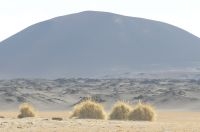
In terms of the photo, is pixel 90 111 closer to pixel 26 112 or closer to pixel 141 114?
pixel 141 114

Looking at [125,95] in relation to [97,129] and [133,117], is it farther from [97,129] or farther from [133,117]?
[97,129]

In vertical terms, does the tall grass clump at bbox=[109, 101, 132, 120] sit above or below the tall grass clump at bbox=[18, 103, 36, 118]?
below

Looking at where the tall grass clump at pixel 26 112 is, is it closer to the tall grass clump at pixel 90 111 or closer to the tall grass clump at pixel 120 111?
the tall grass clump at pixel 90 111

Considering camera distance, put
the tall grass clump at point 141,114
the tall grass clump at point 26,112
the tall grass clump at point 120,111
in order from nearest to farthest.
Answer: the tall grass clump at point 141,114 < the tall grass clump at point 120,111 < the tall grass clump at point 26,112

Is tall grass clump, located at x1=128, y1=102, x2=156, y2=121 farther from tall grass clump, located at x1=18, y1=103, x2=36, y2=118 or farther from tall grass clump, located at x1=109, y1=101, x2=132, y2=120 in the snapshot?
tall grass clump, located at x1=18, y1=103, x2=36, y2=118

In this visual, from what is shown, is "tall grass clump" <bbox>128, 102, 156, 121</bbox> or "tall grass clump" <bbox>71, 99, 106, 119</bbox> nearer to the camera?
"tall grass clump" <bbox>128, 102, 156, 121</bbox>

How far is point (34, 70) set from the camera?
192m

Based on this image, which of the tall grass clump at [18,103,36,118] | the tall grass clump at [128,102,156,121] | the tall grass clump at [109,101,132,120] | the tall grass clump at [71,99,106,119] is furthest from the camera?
the tall grass clump at [18,103,36,118]

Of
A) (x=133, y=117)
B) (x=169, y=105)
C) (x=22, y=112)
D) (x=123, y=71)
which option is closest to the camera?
(x=133, y=117)

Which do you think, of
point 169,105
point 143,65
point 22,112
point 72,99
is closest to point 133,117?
point 22,112

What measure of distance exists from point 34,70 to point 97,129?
17430 centimetres

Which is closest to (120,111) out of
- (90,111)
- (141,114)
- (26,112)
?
(141,114)

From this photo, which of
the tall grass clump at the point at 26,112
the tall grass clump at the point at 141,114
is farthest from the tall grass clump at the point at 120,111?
the tall grass clump at the point at 26,112

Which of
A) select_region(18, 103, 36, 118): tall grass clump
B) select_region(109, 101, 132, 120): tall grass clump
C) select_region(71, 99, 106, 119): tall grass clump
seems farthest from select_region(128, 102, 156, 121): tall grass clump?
select_region(18, 103, 36, 118): tall grass clump
